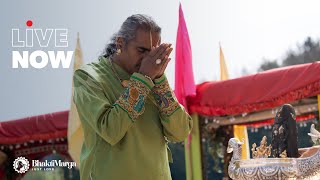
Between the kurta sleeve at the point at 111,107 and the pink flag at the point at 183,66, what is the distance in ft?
12.8

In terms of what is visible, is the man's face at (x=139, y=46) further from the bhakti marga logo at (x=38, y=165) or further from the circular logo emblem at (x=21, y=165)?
the circular logo emblem at (x=21, y=165)

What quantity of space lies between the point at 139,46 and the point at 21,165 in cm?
602

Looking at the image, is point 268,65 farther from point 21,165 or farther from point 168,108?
point 168,108

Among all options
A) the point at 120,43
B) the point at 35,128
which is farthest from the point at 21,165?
the point at 120,43

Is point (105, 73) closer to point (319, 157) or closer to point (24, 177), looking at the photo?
point (319, 157)

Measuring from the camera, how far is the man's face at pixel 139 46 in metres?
1.40

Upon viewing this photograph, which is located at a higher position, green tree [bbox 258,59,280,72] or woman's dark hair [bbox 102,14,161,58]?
green tree [bbox 258,59,280,72]

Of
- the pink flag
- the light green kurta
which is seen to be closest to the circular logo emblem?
the pink flag

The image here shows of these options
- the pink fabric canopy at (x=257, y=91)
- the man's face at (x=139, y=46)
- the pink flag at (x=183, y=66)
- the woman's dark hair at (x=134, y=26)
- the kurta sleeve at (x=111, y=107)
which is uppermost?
the pink flag at (x=183, y=66)

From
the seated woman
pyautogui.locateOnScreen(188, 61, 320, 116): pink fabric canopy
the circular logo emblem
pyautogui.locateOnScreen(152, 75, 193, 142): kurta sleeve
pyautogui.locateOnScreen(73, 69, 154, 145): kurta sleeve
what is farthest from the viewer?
the circular logo emblem

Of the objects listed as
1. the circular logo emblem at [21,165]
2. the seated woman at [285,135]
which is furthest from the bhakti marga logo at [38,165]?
the seated woman at [285,135]

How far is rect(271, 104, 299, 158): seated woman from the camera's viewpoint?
1.70 meters

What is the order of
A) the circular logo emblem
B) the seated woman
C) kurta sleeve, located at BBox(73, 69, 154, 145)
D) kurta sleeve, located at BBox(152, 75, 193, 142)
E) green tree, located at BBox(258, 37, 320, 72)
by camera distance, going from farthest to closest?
green tree, located at BBox(258, 37, 320, 72) < the circular logo emblem < the seated woman < kurta sleeve, located at BBox(152, 75, 193, 142) < kurta sleeve, located at BBox(73, 69, 154, 145)

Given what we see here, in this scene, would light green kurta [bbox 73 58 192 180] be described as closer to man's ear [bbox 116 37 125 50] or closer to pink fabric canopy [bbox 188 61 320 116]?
man's ear [bbox 116 37 125 50]
